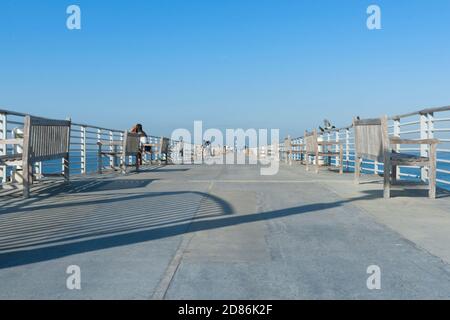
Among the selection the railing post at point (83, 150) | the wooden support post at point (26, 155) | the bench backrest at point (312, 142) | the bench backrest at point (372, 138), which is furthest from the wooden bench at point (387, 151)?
the railing post at point (83, 150)

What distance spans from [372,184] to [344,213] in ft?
11.6

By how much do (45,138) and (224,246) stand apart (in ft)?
14.9

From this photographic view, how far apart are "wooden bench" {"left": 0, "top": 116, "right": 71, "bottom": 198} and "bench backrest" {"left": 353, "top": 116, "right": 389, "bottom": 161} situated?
4.92 meters

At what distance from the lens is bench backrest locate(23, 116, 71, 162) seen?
6316 millimetres

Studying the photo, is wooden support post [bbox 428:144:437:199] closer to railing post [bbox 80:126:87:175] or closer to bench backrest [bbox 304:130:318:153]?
bench backrest [bbox 304:130:318:153]

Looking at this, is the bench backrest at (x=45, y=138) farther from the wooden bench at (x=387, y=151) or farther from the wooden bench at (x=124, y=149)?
the wooden bench at (x=387, y=151)

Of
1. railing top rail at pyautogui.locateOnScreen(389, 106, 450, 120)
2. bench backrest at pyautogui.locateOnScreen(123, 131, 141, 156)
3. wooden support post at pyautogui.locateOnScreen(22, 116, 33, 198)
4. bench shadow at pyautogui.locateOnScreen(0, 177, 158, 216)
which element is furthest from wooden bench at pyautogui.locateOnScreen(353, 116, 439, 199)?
bench backrest at pyautogui.locateOnScreen(123, 131, 141, 156)

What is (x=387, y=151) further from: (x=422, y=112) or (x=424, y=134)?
(x=424, y=134)

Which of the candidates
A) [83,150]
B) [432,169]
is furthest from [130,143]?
[432,169]

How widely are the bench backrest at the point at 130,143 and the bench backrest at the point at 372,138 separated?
588 cm

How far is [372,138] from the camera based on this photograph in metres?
7.46

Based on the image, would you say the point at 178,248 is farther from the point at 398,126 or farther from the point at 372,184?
the point at 398,126

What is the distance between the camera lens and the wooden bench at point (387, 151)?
638 cm
